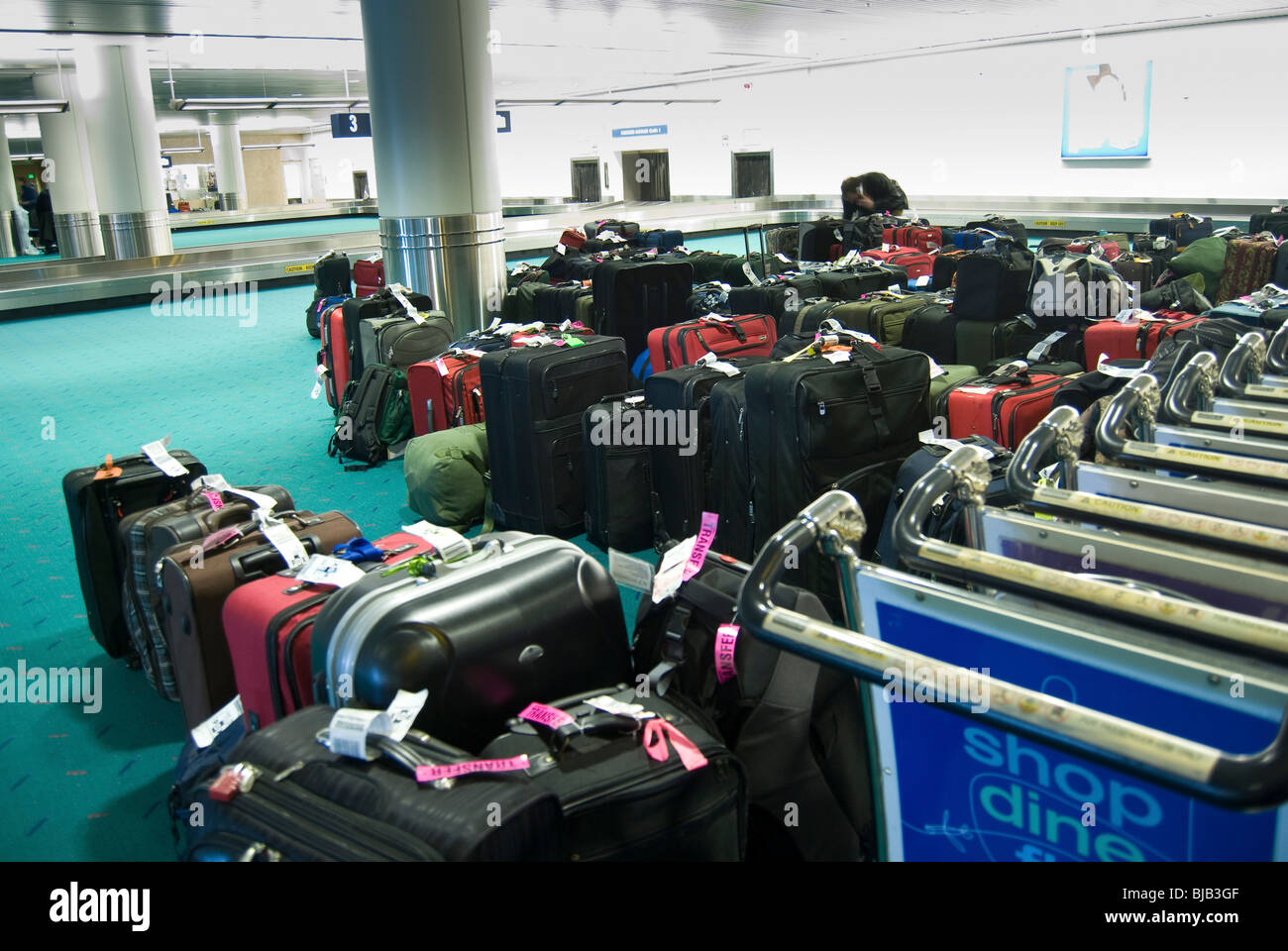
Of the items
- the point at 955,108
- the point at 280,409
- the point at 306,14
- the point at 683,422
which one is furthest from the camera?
the point at 955,108

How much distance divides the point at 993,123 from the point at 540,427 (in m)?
15.8

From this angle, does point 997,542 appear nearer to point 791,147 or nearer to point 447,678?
point 447,678

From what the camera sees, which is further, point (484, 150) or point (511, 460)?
point (484, 150)

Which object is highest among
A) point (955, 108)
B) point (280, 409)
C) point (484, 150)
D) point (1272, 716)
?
point (955, 108)

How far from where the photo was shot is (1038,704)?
3.07ft

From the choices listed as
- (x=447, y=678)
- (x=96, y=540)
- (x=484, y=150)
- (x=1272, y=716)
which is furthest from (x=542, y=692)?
(x=484, y=150)

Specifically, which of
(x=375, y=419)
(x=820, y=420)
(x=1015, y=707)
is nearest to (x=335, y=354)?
(x=375, y=419)

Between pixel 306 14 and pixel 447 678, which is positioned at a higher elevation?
pixel 306 14

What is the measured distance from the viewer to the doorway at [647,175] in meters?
24.9

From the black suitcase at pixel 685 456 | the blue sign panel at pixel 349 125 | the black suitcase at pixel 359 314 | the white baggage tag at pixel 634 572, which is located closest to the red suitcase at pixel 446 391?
the black suitcase at pixel 359 314

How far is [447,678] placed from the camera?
169 cm

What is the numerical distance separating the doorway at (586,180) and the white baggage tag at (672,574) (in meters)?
25.5

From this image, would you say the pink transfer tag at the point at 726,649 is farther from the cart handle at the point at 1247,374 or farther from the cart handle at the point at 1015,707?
the cart handle at the point at 1247,374
